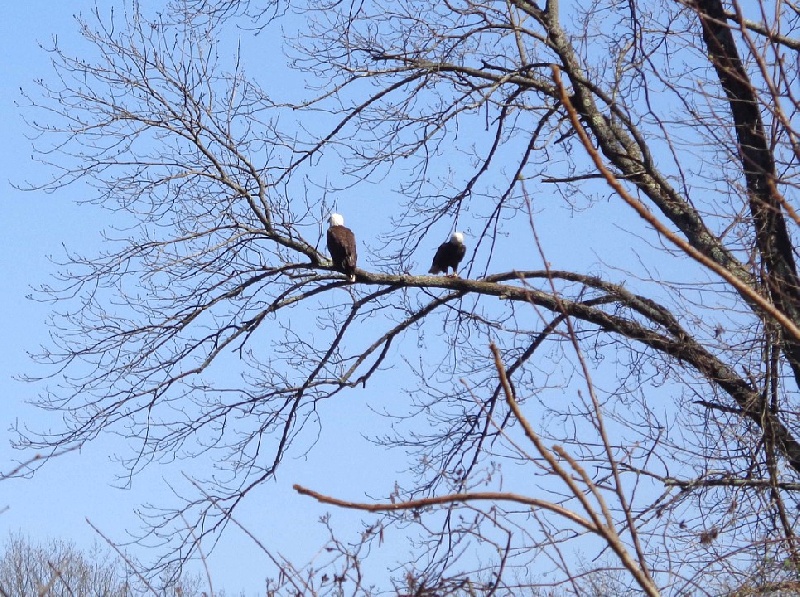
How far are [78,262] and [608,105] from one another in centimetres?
383

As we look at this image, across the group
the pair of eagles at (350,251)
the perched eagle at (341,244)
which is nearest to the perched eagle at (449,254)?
the pair of eagles at (350,251)

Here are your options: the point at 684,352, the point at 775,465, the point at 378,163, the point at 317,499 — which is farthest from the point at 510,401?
the point at 378,163

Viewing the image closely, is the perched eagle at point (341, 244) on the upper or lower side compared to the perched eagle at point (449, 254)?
lower

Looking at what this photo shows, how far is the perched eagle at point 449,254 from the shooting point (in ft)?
34.8

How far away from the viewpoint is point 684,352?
6.97 meters

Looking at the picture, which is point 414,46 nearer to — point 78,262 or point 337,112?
point 337,112

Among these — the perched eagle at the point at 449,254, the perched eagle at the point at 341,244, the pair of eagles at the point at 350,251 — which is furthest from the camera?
the perched eagle at the point at 449,254

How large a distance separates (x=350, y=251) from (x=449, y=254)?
216cm

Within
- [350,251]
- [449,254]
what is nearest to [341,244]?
[350,251]

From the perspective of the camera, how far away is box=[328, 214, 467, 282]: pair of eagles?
776 cm

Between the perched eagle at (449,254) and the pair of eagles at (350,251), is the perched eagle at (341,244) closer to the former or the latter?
the pair of eagles at (350,251)

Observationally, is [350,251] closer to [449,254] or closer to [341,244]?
[341,244]

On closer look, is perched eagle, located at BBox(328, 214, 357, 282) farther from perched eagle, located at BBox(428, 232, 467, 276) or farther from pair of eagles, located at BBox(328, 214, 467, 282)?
perched eagle, located at BBox(428, 232, 467, 276)

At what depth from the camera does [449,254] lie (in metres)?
11.0
